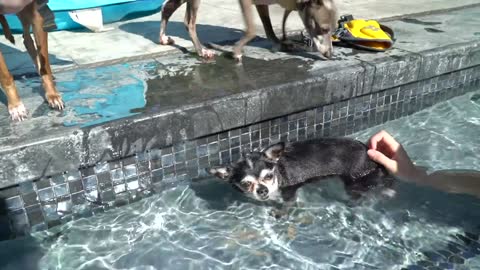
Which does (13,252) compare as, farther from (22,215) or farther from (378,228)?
(378,228)

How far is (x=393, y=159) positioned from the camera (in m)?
3.68

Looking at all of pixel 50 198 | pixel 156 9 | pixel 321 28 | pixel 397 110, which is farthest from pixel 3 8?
pixel 156 9

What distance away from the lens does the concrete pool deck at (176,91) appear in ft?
10.8

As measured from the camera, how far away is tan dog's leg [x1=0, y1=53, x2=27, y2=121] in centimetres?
347

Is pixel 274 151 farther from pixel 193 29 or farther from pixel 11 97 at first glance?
pixel 193 29

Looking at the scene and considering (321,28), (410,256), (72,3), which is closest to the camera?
(410,256)

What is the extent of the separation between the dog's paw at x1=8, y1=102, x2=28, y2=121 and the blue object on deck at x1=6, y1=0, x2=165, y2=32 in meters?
3.58

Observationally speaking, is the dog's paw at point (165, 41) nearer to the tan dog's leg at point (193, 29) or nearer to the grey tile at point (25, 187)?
the tan dog's leg at point (193, 29)

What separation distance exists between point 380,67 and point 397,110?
2.30 ft

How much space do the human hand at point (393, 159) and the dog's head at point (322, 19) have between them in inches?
56.5

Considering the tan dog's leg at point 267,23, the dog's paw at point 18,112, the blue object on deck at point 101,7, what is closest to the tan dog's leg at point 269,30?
the tan dog's leg at point 267,23

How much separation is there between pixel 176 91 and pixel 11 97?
1291 millimetres

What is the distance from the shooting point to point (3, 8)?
338 centimetres

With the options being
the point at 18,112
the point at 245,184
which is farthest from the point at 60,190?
the point at 245,184
